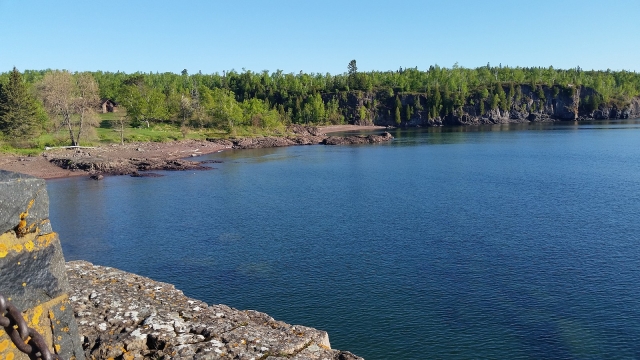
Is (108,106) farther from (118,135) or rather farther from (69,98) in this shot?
(69,98)

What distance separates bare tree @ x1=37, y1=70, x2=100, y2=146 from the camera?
3652 inches

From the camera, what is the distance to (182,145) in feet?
399

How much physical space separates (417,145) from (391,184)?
66233 millimetres

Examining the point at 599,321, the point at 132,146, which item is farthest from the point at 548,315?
the point at 132,146

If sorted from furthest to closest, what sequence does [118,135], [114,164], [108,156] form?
1. [118,135]
2. [108,156]
3. [114,164]

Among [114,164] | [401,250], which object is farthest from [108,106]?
[401,250]

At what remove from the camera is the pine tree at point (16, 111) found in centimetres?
9119

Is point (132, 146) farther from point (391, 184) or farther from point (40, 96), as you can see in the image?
point (391, 184)

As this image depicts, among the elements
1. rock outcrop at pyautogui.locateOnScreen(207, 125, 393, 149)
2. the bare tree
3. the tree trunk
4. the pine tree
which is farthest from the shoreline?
the pine tree

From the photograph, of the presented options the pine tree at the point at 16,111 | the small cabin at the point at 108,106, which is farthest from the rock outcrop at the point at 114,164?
the small cabin at the point at 108,106

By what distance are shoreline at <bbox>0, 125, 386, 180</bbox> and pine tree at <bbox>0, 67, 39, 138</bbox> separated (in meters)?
7.93

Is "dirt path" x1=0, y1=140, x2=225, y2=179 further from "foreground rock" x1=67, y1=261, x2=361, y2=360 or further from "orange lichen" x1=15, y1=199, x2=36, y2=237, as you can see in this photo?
"orange lichen" x1=15, y1=199, x2=36, y2=237

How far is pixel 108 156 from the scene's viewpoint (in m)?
94.9

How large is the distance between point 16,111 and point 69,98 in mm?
9607
